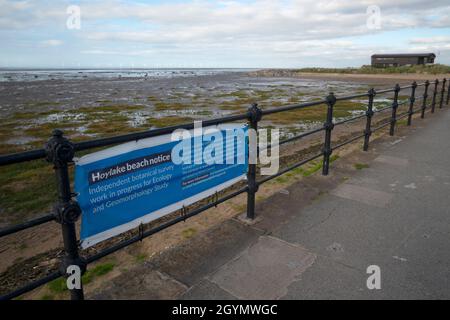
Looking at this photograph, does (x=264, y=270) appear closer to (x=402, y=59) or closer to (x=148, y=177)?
(x=148, y=177)

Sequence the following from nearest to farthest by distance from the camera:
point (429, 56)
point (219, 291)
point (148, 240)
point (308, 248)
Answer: point (219, 291) < point (308, 248) < point (148, 240) < point (429, 56)

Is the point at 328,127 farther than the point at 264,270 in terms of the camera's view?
Yes

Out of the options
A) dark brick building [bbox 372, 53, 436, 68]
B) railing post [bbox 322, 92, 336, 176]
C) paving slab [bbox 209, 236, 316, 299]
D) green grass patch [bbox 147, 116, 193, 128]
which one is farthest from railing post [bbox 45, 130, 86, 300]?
dark brick building [bbox 372, 53, 436, 68]

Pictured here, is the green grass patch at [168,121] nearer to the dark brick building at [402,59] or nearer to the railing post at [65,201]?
the railing post at [65,201]

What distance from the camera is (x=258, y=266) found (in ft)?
10.4

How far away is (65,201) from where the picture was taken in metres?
2.34

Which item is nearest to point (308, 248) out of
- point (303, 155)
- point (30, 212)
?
point (30, 212)

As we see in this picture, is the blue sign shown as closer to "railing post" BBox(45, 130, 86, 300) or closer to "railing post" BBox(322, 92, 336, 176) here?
"railing post" BBox(45, 130, 86, 300)

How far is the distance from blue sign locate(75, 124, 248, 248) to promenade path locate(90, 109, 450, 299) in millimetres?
528

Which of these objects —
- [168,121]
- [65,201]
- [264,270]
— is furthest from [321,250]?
[168,121]

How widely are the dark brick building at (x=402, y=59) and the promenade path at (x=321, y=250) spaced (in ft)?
301

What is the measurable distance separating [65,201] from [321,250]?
242 cm
